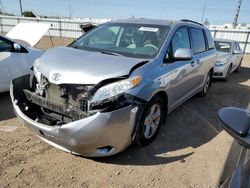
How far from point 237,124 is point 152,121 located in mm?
2024

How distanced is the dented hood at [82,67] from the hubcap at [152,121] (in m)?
0.73

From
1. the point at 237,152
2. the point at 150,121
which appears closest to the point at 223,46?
the point at 150,121

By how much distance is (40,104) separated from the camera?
302cm

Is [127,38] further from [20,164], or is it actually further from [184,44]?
[20,164]

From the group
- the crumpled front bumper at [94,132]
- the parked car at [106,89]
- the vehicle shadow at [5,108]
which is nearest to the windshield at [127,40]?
the parked car at [106,89]

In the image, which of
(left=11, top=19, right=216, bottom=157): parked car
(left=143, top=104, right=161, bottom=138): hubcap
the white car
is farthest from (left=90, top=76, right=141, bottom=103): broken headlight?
the white car

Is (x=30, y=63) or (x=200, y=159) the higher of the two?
(x=30, y=63)

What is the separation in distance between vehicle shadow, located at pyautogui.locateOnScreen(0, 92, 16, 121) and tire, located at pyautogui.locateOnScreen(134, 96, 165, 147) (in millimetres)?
2498

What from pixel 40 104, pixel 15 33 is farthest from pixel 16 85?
pixel 15 33

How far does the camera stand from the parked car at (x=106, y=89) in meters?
2.69

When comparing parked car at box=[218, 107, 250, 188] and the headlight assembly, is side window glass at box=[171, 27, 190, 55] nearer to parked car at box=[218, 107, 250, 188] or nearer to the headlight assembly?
parked car at box=[218, 107, 250, 188]

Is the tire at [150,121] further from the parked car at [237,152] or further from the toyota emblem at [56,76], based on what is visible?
the parked car at [237,152]

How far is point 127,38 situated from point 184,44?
1.11 meters

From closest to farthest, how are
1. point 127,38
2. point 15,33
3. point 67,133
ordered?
1. point 67,133
2. point 127,38
3. point 15,33
